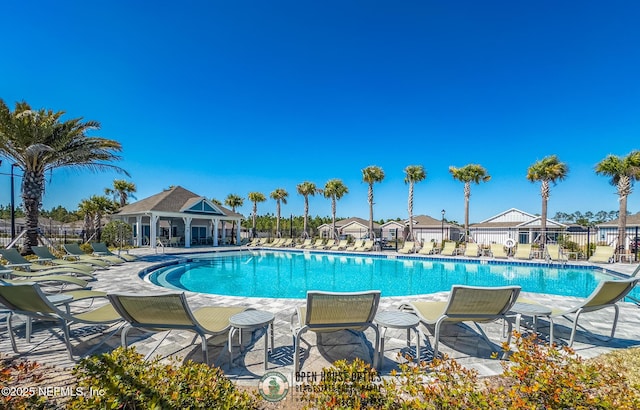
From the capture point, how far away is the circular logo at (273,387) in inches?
95.1

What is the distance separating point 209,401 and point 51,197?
51.2ft

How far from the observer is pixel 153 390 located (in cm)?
179

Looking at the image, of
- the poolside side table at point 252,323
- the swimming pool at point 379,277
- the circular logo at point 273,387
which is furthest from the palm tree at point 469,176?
the circular logo at point 273,387

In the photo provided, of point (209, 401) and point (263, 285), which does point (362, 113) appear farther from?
point (209, 401)

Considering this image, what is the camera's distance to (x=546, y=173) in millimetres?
19047

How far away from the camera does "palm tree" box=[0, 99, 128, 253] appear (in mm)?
11133

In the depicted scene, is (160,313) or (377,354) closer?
(160,313)

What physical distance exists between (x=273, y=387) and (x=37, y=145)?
1410cm

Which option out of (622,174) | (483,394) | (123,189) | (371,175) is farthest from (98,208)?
(622,174)

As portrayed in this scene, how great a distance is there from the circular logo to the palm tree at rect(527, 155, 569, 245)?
2170cm

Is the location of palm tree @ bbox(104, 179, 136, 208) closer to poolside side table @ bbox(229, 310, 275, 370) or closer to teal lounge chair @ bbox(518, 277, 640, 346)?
poolside side table @ bbox(229, 310, 275, 370)

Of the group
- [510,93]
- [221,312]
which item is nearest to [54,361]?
[221,312]

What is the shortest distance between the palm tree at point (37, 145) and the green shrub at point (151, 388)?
530 inches

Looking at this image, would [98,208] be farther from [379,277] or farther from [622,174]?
[622,174]
